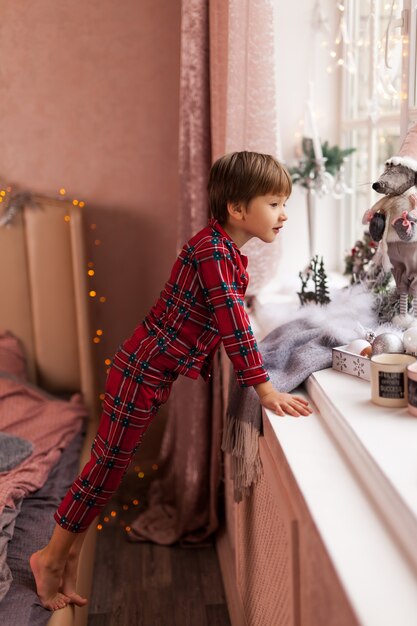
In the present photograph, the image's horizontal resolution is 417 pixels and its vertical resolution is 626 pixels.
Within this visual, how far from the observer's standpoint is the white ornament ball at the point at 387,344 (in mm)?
1397

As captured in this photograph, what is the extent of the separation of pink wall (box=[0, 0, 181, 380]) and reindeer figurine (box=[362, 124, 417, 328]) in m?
1.42

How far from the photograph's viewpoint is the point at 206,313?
1.59 m

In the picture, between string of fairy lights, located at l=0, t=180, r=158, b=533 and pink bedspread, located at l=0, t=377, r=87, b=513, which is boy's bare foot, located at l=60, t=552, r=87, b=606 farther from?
string of fairy lights, located at l=0, t=180, r=158, b=533

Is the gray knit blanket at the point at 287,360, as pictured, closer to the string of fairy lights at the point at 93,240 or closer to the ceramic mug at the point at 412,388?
the ceramic mug at the point at 412,388

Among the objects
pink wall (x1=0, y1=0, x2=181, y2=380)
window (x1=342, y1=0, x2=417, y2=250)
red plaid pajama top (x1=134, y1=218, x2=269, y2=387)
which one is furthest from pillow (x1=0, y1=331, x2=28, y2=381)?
window (x1=342, y1=0, x2=417, y2=250)

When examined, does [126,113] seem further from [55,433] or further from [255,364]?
[255,364]

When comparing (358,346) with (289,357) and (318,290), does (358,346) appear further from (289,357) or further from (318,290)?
(318,290)

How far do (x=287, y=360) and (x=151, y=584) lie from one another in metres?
1.09

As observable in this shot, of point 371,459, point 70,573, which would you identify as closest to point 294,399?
point 371,459

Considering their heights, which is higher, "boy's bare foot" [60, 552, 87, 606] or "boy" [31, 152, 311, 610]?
"boy" [31, 152, 311, 610]

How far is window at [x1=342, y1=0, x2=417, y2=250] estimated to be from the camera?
1784mm

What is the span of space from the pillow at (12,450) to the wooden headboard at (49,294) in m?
0.58

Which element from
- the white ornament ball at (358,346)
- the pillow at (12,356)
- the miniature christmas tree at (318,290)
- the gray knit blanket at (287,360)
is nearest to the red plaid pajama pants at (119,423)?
the gray knit blanket at (287,360)

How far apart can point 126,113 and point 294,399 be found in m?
1.71
